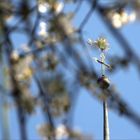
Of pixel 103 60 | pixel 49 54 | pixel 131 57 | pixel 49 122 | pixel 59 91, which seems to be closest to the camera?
pixel 131 57

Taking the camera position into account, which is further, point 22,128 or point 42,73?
point 42,73

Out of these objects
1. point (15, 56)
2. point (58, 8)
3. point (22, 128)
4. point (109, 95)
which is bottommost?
point (22, 128)

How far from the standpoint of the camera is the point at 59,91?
2.14m

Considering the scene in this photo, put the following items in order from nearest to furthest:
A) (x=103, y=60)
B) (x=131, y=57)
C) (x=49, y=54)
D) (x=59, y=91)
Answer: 1. (x=131, y=57)
2. (x=59, y=91)
3. (x=49, y=54)
4. (x=103, y=60)

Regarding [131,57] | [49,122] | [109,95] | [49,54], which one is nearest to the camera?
[131,57]

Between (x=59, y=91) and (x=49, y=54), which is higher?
(x=49, y=54)

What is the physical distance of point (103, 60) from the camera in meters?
2.81

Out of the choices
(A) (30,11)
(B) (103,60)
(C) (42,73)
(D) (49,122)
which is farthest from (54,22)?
(B) (103,60)

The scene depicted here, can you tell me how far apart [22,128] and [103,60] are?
115cm

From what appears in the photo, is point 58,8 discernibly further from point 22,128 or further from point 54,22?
point 22,128

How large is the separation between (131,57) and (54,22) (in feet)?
1.41

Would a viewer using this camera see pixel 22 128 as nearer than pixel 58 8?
Yes

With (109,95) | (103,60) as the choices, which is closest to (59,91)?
(109,95)

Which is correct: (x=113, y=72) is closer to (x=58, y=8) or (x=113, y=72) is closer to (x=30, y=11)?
(x=58, y=8)
